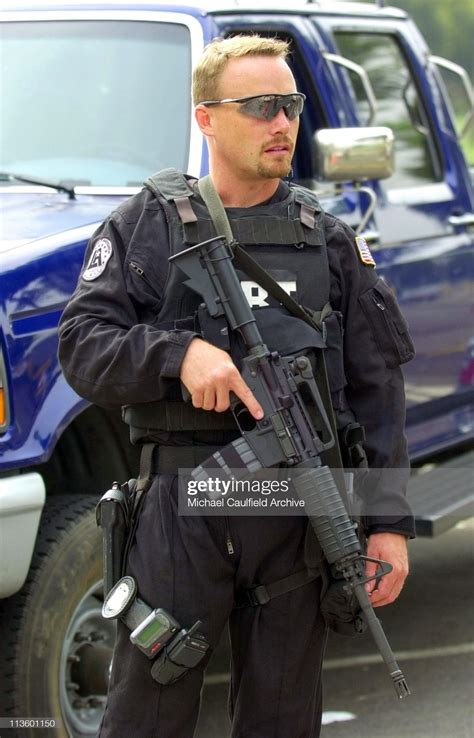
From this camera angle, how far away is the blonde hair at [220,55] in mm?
3182

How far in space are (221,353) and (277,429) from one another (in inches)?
8.2

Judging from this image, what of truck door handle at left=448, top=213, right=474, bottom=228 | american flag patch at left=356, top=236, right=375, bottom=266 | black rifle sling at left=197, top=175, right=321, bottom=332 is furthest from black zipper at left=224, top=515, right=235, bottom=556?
truck door handle at left=448, top=213, right=474, bottom=228

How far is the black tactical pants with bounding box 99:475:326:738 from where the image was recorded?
3.09 meters

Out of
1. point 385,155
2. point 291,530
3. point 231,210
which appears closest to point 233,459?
point 291,530

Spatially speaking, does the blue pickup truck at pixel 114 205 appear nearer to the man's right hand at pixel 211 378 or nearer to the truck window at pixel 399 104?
the truck window at pixel 399 104

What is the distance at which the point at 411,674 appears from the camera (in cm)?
537

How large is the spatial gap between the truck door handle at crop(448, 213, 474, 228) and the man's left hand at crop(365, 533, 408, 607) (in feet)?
8.62

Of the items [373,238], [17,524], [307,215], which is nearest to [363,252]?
[307,215]

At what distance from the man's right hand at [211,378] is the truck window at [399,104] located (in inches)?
111

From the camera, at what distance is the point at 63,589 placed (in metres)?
3.98

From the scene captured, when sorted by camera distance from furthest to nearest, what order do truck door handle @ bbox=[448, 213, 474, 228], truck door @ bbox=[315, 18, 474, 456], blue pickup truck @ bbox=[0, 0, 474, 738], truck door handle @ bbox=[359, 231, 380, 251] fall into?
1. truck door handle @ bbox=[448, 213, 474, 228]
2. truck door @ bbox=[315, 18, 474, 456]
3. truck door handle @ bbox=[359, 231, 380, 251]
4. blue pickup truck @ bbox=[0, 0, 474, 738]

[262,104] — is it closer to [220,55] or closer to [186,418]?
[220,55]

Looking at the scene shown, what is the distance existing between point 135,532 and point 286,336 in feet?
1.78

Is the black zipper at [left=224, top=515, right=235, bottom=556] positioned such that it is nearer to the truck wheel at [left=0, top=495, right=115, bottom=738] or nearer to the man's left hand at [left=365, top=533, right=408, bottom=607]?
the man's left hand at [left=365, top=533, right=408, bottom=607]
